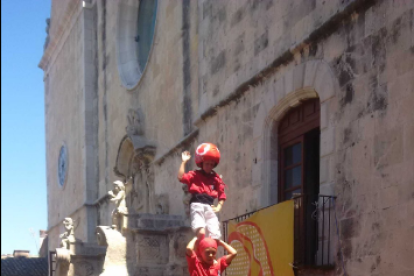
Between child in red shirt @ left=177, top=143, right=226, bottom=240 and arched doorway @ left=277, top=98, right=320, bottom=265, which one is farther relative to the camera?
arched doorway @ left=277, top=98, right=320, bottom=265

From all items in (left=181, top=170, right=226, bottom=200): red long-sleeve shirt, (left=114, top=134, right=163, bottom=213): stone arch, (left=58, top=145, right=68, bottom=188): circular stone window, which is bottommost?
(left=181, top=170, right=226, bottom=200): red long-sleeve shirt

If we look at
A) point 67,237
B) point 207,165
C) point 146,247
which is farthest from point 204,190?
point 67,237

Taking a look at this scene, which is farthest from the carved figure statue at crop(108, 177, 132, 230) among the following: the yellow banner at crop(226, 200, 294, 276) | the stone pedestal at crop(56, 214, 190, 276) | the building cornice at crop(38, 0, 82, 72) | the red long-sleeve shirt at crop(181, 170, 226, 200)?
the building cornice at crop(38, 0, 82, 72)

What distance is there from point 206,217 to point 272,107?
3.93 metres

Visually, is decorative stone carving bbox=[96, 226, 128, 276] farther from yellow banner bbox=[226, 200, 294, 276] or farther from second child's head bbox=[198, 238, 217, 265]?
second child's head bbox=[198, 238, 217, 265]

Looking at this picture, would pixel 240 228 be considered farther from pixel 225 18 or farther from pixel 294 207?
Result: pixel 225 18

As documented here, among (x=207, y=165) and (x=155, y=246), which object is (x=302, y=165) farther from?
(x=155, y=246)

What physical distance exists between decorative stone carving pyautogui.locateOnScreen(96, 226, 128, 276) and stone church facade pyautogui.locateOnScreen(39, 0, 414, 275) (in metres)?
0.28

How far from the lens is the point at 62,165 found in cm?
2855

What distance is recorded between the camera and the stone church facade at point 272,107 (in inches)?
332

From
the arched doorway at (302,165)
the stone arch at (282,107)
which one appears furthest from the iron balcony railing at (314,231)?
A: the stone arch at (282,107)

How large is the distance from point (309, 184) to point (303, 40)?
2.14m

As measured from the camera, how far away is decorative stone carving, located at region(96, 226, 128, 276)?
13477 mm

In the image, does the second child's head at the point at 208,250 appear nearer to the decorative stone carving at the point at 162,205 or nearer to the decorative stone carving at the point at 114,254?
the decorative stone carving at the point at 114,254
